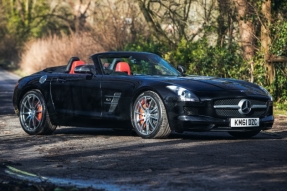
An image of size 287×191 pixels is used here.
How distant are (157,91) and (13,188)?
4.73 metres

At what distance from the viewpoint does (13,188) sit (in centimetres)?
794

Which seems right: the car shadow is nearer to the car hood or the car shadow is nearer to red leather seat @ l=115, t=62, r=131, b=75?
the car hood

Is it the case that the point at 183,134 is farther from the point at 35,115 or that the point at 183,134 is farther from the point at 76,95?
the point at 35,115

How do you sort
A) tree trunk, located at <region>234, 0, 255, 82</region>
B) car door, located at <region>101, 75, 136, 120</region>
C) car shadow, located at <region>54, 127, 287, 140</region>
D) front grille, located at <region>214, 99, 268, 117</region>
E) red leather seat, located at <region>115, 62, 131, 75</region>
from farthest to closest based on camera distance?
tree trunk, located at <region>234, 0, 255, 82</region>, red leather seat, located at <region>115, 62, 131, 75</region>, car shadow, located at <region>54, 127, 287, 140</region>, car door, located at <region>101, 75, 136, 120</region>, front grille, located at <region>214, 99, 268, 117</region>

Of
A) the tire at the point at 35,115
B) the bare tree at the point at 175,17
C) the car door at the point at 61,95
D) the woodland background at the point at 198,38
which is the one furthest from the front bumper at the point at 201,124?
the bare tree at the point at 175,17

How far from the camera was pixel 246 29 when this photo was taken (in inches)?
927

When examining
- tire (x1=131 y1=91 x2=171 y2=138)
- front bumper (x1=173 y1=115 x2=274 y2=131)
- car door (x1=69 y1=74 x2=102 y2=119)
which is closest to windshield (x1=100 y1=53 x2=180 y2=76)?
car door (x1=69 y1=74 x2=102 y2=119)

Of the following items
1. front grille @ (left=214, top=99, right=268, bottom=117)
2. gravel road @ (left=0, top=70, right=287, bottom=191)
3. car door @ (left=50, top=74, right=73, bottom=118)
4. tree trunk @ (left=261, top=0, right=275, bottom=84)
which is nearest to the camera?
gravel road @ (left=0, top=70, right=287, bottom=191)

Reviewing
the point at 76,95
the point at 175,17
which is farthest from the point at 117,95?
the point at 175,17

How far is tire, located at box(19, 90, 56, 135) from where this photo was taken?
46.1ft

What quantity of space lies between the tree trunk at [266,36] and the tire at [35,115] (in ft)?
29.7

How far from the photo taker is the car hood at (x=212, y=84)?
12279 millimetres

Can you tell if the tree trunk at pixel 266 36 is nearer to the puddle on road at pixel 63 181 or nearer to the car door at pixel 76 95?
the car door at pixel 76 95

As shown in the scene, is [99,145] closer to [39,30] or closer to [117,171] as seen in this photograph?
[117,171]
